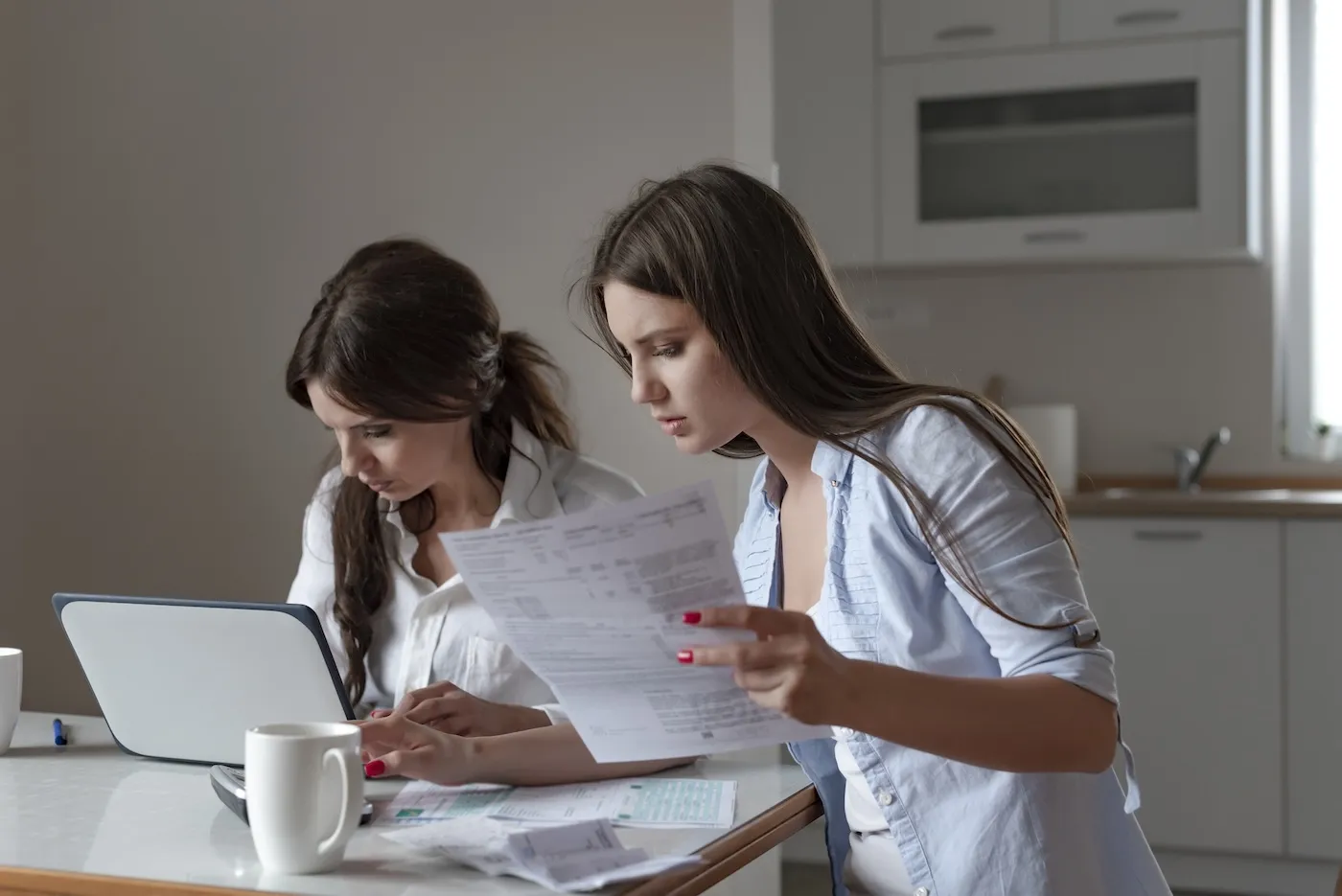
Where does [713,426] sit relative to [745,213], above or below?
below

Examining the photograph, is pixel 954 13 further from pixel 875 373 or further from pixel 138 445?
pixel 875 373

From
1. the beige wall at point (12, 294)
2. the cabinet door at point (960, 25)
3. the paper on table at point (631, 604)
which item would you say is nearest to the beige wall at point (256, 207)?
the beige wall at point (12, 294)

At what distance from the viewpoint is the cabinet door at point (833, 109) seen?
147 inches

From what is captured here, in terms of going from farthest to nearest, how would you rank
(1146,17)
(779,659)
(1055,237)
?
(1055,237)
(1146,17)
(779,659)

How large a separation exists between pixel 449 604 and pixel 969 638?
0.81 meters

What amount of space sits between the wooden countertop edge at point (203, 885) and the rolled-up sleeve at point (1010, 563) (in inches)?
10.6

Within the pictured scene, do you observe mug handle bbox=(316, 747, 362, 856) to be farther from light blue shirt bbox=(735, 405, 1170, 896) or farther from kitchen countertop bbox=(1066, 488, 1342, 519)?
kitchen countertop bbox=(1066, 488, 1342, 519)

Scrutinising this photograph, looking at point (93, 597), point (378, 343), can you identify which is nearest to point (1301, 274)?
point (378, 343)

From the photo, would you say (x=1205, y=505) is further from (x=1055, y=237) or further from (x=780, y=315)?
(x=780, y=315)

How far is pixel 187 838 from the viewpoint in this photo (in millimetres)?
1188

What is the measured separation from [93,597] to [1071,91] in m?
2.91

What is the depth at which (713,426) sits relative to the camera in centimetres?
134

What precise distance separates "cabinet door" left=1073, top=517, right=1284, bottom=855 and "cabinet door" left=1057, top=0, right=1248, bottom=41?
121 centimetres

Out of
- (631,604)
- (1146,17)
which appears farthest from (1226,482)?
(631,604)
